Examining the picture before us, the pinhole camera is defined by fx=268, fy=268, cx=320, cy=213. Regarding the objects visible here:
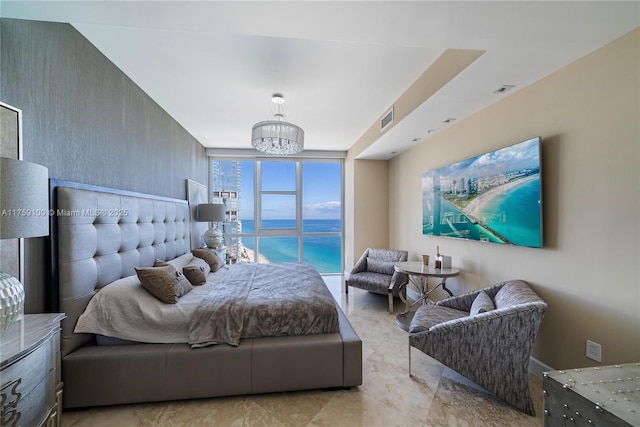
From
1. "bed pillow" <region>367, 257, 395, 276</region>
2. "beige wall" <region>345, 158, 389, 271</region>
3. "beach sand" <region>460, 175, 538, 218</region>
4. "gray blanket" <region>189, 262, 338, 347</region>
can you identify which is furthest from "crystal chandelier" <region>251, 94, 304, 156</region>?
"beige wall" <region>345, 158, 389, 271</region>

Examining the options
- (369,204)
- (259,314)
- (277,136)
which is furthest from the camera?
(369,204)

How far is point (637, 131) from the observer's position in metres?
1.58

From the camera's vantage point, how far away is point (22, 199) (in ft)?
3.49

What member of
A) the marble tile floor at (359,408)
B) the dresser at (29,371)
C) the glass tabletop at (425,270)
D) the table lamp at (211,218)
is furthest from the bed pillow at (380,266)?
the dresser at (29,371)

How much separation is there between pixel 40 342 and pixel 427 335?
2.24 m

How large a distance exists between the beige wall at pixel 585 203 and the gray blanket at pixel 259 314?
170 cm

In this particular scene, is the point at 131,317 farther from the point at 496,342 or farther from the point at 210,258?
the point at 496,342

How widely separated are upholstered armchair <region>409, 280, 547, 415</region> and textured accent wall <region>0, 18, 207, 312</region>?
8.91 feet

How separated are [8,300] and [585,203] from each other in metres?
3.21

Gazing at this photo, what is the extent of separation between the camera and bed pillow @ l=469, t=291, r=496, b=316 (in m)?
2.07

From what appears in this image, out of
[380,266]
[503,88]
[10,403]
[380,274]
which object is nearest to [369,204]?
[380,266]

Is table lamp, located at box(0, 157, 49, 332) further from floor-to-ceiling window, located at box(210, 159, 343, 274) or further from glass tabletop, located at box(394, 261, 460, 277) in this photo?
floor-to-ceiling window, located at box(210, 159, 343, 274)

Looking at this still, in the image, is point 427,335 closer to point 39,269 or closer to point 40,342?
point 40,342

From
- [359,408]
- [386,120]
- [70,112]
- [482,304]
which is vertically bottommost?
[359,408]
